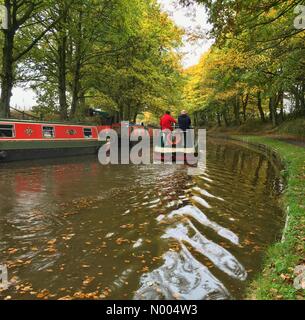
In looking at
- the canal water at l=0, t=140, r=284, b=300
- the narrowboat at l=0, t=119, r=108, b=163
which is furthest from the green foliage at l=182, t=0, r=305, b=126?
the narrowboat at l=0, t=119, r=108, b=163

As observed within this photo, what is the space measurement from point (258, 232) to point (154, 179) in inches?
273

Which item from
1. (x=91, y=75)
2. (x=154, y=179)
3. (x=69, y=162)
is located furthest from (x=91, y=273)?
(x=91, y=75)

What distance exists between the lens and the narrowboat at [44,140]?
58.6 feet

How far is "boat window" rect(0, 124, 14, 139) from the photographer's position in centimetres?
1775

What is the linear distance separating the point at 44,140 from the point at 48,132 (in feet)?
2.18

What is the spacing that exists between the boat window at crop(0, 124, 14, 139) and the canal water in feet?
15.3

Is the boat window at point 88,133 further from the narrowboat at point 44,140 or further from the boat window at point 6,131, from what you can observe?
the boat window at point 6,131

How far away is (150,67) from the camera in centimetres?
2912

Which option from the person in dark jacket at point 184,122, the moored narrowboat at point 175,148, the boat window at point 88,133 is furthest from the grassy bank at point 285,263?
the boat window at point 88,133

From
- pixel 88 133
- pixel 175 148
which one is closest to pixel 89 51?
pixel 88 133

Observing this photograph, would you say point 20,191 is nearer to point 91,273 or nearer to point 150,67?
point 91,273

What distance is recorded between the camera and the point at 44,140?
20109mm

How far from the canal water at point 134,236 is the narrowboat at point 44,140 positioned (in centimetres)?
458

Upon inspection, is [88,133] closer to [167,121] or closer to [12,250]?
[167,121]
